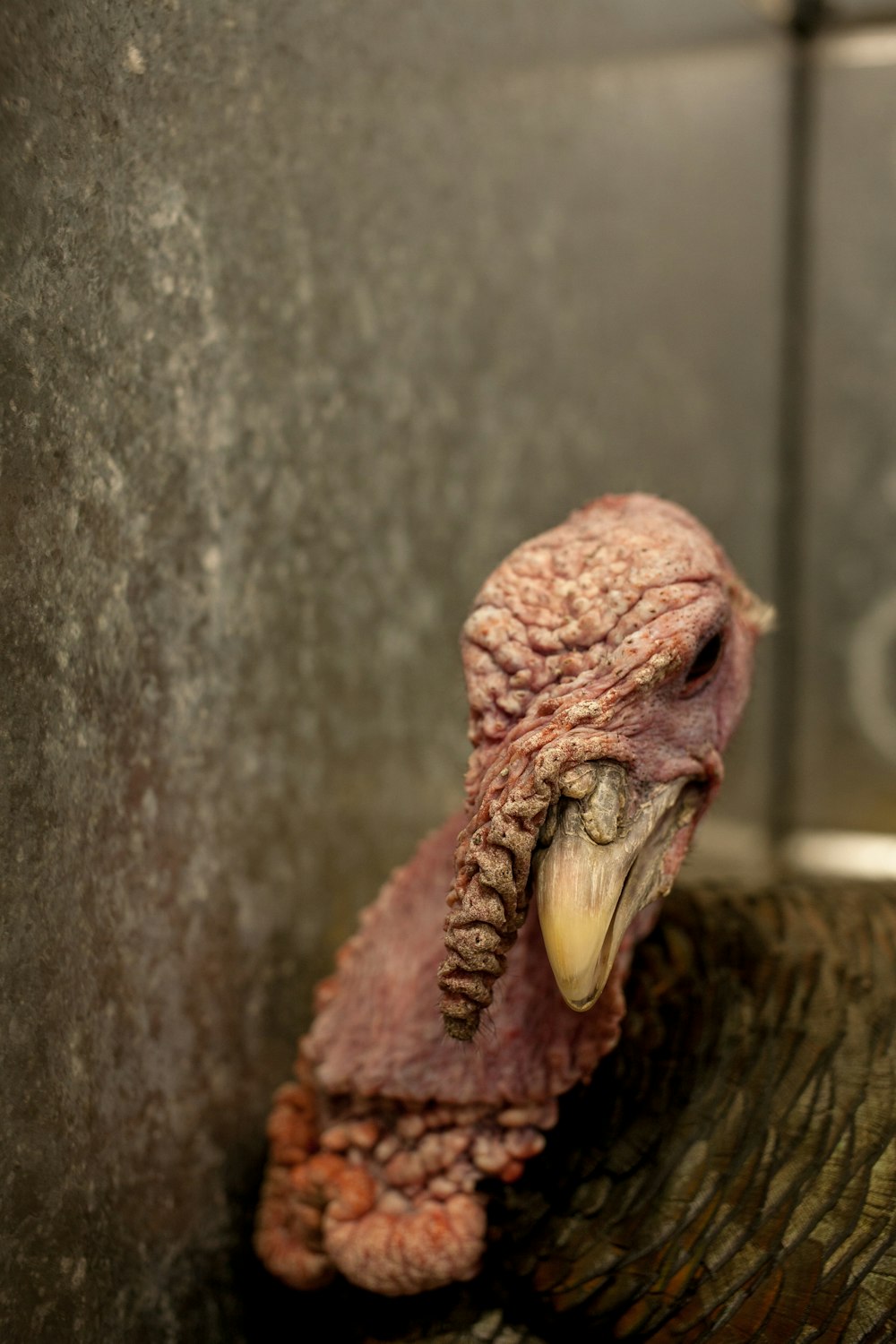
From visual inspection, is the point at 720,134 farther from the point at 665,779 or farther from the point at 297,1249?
the point at 297,1249

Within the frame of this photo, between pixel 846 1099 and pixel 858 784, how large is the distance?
1.96m

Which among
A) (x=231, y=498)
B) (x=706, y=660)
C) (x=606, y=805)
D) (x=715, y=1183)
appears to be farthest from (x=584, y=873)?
(x=231, y=498)

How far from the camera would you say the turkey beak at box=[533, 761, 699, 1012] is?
1073 millimetres

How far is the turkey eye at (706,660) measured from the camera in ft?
4.02

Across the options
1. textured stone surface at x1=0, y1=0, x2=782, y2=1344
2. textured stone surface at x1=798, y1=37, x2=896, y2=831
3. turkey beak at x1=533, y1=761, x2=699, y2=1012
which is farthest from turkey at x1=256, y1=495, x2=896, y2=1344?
textured stone surface at x1=798, y1=37, x2=896, y2=831

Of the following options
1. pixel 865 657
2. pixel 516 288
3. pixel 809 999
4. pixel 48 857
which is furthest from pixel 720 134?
pixel 48 857

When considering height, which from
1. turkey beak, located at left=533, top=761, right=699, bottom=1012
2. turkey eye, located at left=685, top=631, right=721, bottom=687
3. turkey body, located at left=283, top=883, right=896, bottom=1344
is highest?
turkey eye, located at left=685, top=631, right=721, bottom=687

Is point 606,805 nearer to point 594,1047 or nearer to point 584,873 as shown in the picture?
point 584,873

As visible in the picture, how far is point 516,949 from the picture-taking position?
1.32 meters

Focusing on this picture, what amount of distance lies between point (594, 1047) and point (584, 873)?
1.05ft

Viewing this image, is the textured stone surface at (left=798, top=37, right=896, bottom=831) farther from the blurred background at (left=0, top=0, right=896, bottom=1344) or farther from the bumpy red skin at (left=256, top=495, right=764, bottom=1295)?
the bumpy red skin at (left=256, top=495, right=764, bottom=1295)

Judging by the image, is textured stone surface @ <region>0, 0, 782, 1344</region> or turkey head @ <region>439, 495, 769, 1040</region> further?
textured stone surface @ <region>0, 0, 782, 1344</region>

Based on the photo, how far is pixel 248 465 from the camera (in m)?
1.51

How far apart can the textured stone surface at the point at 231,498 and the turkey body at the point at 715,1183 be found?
0.36m
